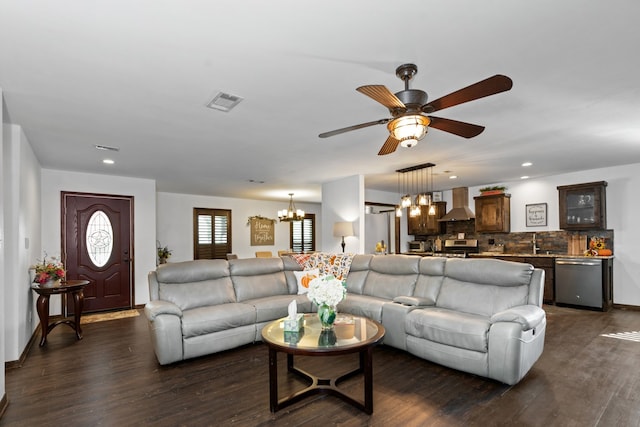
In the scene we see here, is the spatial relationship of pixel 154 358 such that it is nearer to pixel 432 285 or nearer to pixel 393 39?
pixel 432 285

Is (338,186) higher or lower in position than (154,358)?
higher

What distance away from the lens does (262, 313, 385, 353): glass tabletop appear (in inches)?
97.4

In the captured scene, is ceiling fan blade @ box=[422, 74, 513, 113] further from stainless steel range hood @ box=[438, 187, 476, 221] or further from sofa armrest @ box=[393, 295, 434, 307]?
stainless steel range hood @ box=[438, 187, 476, 221]

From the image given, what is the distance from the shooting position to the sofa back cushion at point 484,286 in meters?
3.43

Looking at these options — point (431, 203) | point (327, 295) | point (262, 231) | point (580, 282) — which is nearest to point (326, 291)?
point (327, 295)

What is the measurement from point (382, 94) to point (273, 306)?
9.92 feet

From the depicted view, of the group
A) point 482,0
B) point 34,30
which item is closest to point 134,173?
point 34,30

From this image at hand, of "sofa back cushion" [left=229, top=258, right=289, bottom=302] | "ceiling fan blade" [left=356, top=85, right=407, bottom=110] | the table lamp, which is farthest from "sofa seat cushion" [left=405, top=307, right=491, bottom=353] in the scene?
the table lamp

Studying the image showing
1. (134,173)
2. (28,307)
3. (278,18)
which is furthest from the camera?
(134,173)

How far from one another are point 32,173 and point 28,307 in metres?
1.73

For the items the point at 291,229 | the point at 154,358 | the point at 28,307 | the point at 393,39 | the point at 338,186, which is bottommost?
the point at 154,358

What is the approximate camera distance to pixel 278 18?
5.88 feet

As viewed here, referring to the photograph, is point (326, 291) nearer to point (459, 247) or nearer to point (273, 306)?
point (273, 306)

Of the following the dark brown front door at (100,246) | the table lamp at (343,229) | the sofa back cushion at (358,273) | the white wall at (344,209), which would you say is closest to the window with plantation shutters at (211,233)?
the dark brown front door at (100,246)
